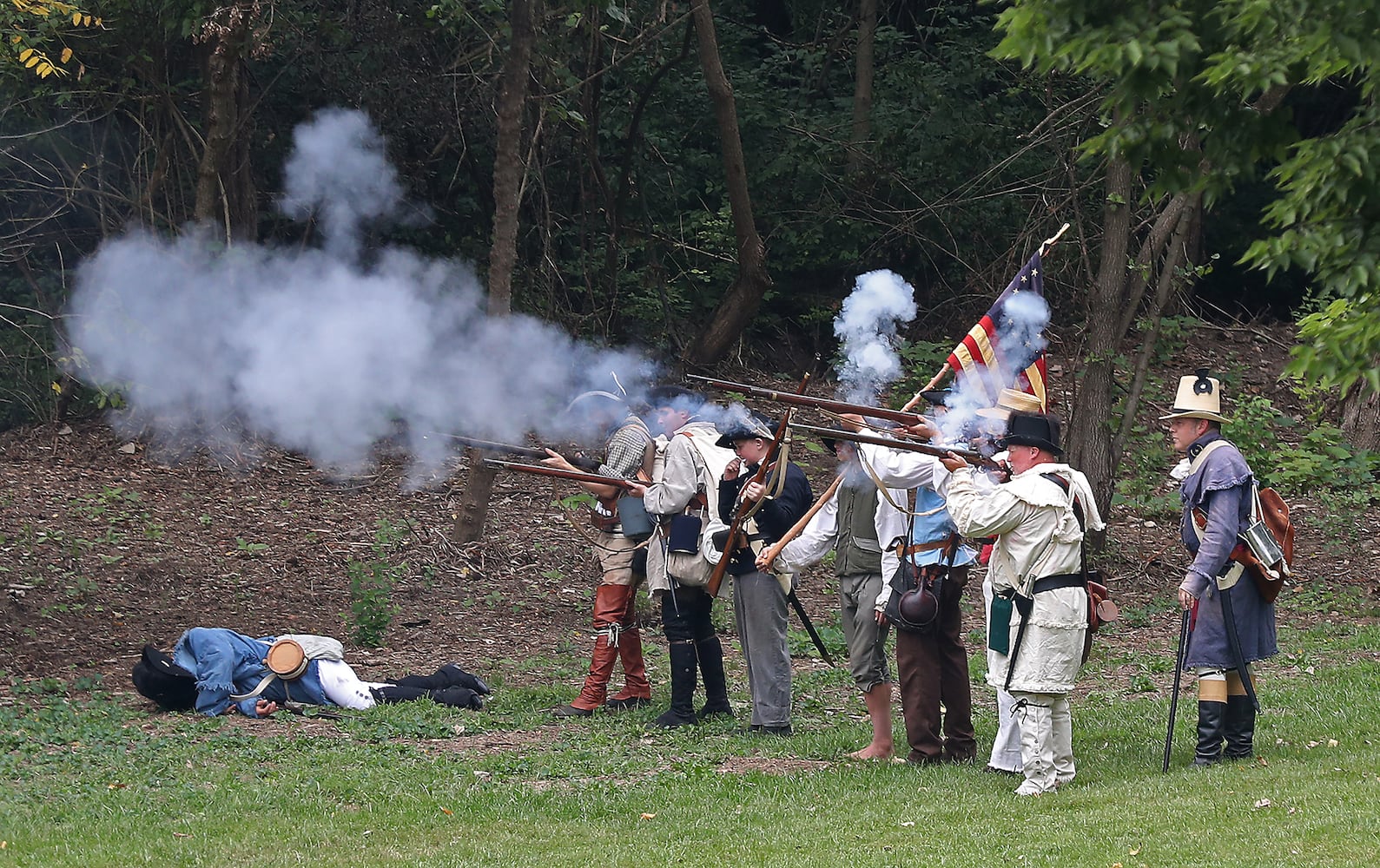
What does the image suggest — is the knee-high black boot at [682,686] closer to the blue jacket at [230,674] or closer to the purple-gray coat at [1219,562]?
the blue jacket at [230,674]

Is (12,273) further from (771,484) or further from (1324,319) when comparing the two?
(1324,319)

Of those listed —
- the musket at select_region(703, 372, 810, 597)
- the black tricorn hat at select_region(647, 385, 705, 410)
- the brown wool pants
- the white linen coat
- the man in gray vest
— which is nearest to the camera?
the white linen coat

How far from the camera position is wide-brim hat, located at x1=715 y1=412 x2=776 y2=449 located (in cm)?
930

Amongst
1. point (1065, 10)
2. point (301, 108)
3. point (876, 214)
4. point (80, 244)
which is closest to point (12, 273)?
point (80, 244)

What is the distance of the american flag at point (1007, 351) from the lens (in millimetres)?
9109

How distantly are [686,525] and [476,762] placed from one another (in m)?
2.19

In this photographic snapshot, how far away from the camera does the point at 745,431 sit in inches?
366

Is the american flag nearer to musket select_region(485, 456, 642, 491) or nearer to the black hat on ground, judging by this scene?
musket select_region(485, 456, 642, 491)

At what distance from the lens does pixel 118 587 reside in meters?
13.6

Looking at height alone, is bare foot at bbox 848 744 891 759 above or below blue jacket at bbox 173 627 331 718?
below

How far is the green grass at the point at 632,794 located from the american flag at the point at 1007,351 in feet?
7.41

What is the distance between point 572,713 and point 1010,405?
393 cm

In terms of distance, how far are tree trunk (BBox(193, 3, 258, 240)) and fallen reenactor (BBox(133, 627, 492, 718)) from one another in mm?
7242

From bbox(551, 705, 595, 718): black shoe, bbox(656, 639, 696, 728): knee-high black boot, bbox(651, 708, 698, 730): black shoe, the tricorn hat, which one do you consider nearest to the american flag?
the tricorn hat
